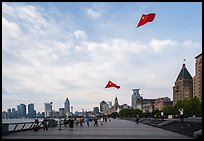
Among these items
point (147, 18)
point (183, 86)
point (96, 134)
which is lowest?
point (96, 134)

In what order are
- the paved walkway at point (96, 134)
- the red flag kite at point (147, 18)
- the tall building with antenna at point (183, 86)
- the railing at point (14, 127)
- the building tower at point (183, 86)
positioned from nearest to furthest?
1. the red flag kite at point (147, 18)
2. the paved walkway at point (96, 134)
3. the railing at point (14, 127)
4. the tall building with antenna at point (183, 86)
5. the building tower at point (183, 86)

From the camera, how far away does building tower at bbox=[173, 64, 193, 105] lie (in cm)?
17355

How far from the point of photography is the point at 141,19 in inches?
707

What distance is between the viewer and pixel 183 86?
17600cm

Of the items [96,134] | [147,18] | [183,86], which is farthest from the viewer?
[183,86]

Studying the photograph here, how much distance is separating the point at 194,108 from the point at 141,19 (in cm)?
8609

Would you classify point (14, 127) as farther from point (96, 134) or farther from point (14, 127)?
point (96, 134)

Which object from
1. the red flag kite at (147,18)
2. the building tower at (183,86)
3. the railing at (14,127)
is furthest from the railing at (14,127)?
the building tower at (183,86)

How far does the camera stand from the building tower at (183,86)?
174m

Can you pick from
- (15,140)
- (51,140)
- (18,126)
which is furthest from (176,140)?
(18,126)

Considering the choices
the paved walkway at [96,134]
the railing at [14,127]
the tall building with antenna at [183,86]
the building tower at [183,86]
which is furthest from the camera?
the building tower at [183,86]

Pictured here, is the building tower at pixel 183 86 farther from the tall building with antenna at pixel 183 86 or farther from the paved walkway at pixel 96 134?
the paved walkway at pixel 96 134

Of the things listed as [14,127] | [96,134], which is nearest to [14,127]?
[14,127]

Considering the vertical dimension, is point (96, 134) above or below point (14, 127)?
below
